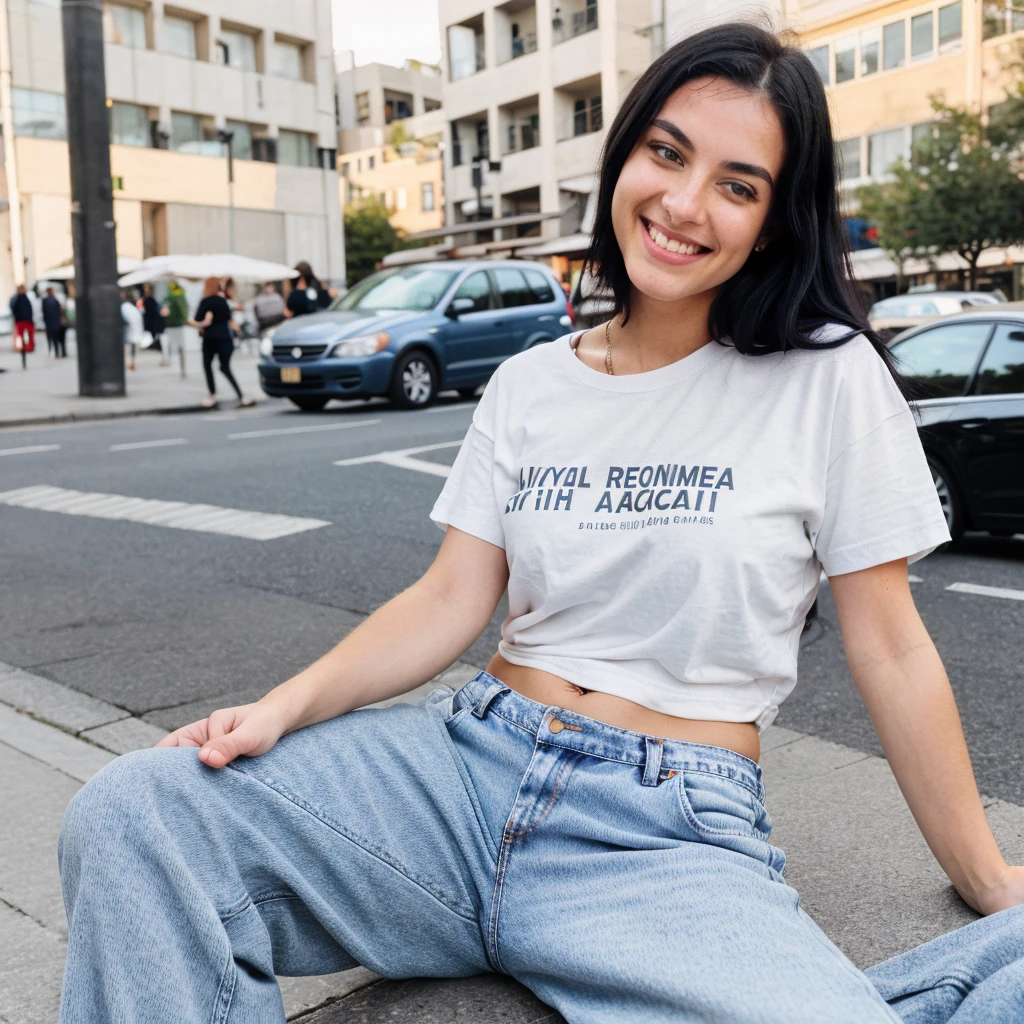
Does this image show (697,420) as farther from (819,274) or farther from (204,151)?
(204,151)

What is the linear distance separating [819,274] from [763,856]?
883mm

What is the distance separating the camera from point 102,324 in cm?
1730

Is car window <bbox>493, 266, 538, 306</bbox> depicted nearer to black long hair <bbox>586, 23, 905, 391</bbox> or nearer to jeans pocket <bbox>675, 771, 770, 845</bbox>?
black long hair <bbox>586, 23, 905, 391</bbox>

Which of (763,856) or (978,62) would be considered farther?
(978,62)

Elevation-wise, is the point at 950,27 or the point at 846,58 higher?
the point at 950,27

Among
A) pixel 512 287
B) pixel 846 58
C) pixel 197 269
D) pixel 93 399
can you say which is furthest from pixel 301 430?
pixel 846 58

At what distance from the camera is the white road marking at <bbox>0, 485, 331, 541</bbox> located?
7.42 metres

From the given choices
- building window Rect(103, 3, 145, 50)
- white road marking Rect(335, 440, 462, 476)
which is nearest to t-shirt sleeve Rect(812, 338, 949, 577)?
white road marking Rect(335, 440, 462, 476)

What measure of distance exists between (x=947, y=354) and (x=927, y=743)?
18.7ft

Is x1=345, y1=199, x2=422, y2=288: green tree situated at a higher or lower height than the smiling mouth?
higher

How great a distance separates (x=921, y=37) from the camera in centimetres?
4041

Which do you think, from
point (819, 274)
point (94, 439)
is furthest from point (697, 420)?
point (94, 439)

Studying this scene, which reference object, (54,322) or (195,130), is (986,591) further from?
(195,130)

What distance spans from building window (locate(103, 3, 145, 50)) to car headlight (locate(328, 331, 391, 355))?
32.1 m
